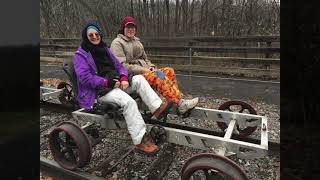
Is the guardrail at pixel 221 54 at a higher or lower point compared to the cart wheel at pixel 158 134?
higher

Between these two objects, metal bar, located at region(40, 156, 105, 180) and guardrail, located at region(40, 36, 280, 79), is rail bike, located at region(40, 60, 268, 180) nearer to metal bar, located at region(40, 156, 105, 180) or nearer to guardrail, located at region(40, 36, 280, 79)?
metal bar, located at region(40, 156, 105, 180)

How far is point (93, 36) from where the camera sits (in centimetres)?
362

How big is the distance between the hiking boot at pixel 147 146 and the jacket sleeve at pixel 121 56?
99 cm

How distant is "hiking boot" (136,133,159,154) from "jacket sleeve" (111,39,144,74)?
99 centimetres

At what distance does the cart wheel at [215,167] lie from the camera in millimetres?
2523

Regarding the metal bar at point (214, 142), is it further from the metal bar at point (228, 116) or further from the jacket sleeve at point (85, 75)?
the jacket sleeve at point (85, 75)

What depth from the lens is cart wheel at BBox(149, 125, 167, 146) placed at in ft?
10.7

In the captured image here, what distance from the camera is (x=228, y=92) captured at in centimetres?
715

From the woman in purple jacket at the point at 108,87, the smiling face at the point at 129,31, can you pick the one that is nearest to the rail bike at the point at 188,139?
the woman in purple jacket at the point at 108,87

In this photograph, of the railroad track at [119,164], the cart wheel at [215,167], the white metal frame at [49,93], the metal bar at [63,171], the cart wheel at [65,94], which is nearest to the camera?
the cart wheel at [215,167]
